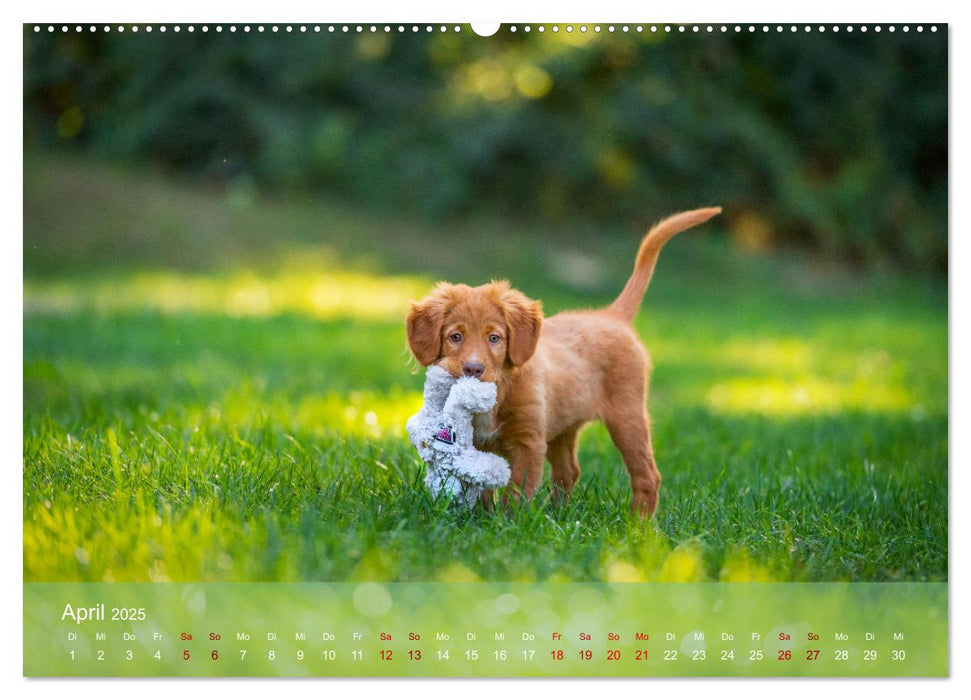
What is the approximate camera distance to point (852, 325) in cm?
672

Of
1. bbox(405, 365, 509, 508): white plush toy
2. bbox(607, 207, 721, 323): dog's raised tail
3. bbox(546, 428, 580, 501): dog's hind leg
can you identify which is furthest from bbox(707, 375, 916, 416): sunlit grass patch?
bbox(405, 365, 509, 508): white plush toy

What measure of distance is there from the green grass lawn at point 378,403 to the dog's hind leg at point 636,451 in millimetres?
109

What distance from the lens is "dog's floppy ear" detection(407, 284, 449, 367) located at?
292 cm

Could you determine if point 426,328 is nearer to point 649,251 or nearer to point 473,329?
point 473,329

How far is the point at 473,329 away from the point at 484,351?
8cm

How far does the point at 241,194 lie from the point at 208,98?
51 cm

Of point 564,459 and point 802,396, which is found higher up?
point 802,396

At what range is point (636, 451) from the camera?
134 inches

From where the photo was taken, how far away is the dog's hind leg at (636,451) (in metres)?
3.39

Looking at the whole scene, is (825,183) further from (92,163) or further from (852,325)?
(92,163)

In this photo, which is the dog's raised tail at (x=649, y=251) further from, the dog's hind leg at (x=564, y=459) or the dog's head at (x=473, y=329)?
the dog's head at (x=473, y=329)

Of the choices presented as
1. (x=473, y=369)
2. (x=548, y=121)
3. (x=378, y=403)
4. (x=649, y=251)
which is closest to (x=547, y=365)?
(x=473, y=369)

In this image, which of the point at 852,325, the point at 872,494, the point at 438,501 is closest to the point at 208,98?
the point at 438,501

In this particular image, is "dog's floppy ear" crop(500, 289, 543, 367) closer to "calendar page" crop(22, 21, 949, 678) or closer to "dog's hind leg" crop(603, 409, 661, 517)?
"calendar page" crop(22, 21, 949, 678)
